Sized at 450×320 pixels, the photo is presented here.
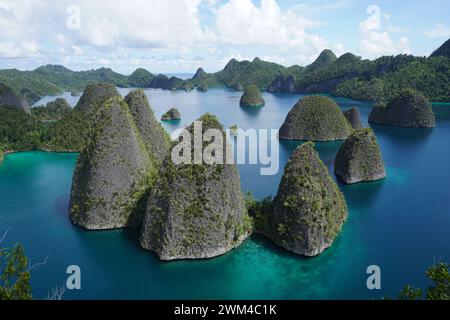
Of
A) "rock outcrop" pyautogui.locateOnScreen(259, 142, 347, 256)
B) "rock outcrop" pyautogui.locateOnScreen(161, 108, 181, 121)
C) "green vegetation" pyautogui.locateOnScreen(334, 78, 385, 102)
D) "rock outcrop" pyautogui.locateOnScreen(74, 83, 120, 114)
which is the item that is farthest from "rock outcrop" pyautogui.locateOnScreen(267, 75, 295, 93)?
"rock outcrop" pyautogui.locateOnScreen(259, 142, 347, 256)

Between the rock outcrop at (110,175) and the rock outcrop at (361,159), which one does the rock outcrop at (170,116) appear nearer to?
the rock outcrop at (361,159)

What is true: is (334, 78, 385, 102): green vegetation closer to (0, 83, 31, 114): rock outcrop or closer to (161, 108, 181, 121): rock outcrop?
(161, 108, 181, 121): rock outcrop

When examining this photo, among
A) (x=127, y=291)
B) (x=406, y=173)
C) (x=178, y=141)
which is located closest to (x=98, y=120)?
(x=178, y=141)

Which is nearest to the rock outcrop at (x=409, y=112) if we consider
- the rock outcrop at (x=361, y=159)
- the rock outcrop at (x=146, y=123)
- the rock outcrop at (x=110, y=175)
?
the rock outcrop at (x=361, y=159)

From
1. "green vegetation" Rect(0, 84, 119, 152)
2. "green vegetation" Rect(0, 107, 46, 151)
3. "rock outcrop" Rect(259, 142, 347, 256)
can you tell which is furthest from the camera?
"green vegetation" Rect(0, 107, 46, 151)

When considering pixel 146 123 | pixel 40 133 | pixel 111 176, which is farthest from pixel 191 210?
pixel 40 133
